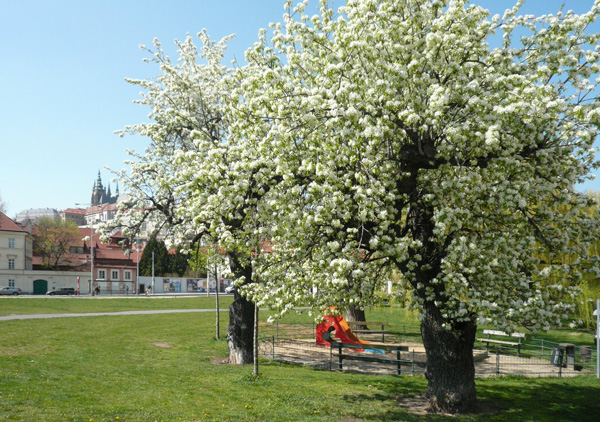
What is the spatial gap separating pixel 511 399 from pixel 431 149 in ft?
25.5

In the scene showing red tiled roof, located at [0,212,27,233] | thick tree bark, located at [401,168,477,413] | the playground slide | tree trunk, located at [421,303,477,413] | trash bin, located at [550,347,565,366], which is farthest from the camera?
red tiled roof, located at [0,212,27,233]

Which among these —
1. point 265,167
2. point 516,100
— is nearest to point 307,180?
point 265,167

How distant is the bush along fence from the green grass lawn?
121 centimetres

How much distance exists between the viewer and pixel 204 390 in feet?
44.0

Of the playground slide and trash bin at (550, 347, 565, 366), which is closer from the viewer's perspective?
trash bin at (550, 347, 565, 366)

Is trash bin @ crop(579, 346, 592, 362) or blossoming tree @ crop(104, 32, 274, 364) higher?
A: blossoming tree @ crop(104, 32, 274, 364)

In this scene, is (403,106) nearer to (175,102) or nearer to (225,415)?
(225,415)

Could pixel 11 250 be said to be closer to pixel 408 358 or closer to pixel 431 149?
pixel 408 358

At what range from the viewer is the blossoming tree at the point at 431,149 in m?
9.57

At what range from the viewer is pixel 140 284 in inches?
3317

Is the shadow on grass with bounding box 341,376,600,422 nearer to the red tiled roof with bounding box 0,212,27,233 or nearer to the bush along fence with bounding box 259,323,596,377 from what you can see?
the bush along fence with bounding box 259,323,596,377

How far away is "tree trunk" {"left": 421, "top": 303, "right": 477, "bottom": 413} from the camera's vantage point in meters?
12.0

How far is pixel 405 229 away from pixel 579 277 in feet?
12.1

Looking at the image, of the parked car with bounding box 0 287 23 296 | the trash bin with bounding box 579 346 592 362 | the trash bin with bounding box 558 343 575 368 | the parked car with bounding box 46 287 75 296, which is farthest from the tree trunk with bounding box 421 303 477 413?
the parked car with bounding box 46 287 75 296
